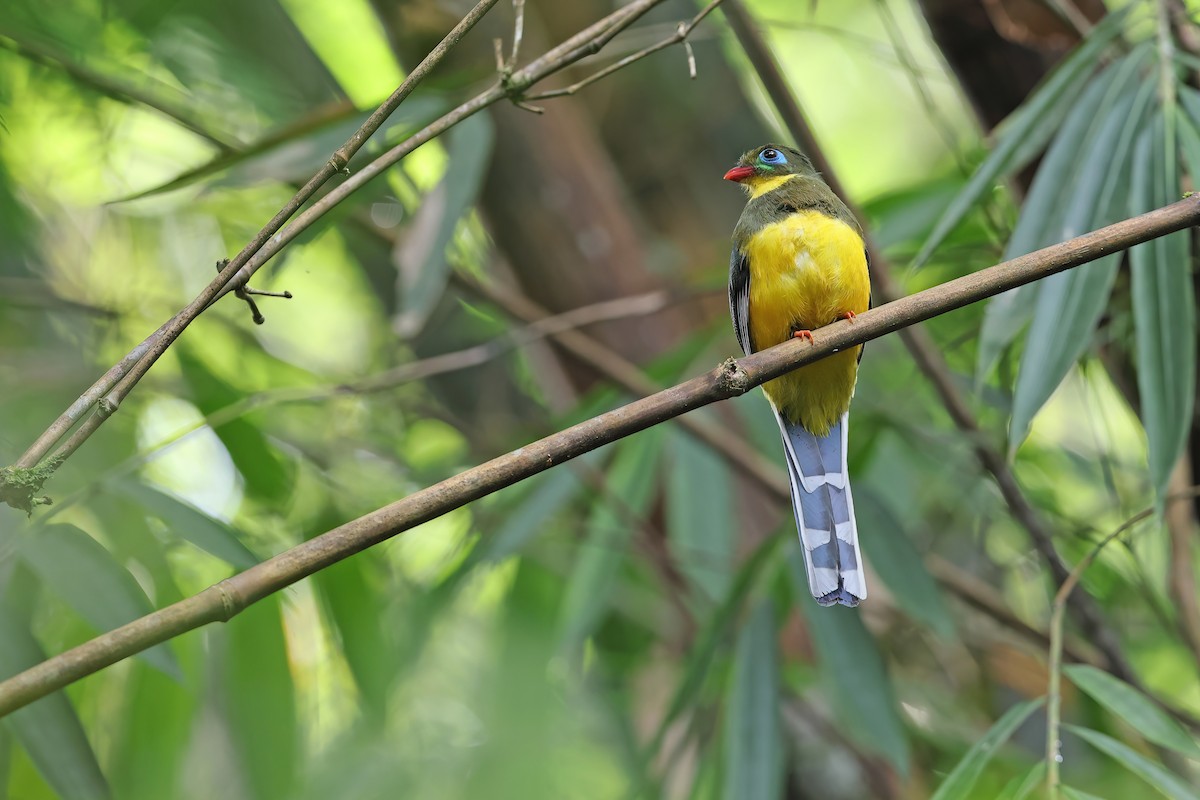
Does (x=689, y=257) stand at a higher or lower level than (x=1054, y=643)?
higher

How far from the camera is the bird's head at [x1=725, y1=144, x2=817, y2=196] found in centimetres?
356

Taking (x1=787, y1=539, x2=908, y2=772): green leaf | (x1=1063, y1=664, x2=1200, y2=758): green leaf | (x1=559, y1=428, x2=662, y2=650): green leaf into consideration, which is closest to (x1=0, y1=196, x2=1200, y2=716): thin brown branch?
(x1=1063, y1=664, x2=1200, y2=758): green leaf

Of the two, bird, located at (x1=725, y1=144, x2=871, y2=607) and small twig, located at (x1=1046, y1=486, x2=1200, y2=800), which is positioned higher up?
bird, located at (x1=725, y1=144, x2=871, y2=607)

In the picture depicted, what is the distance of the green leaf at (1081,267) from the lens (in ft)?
9.18

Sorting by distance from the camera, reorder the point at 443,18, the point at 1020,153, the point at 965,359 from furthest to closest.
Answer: the point at 965,359, the point at 443,18, the point at 1020,153

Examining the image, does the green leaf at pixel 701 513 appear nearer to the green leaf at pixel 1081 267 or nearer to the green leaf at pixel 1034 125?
the green leaf at pixel 1034 125

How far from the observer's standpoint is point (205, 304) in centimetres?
189

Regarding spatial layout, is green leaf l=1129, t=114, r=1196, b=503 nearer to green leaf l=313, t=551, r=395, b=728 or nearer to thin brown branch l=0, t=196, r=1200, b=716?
thin brown branch l=0, t=196, r=1200, b=716

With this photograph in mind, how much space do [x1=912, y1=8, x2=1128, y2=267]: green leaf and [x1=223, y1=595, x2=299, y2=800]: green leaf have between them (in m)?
2.11

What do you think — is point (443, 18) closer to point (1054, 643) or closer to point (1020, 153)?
point (1020, 153)

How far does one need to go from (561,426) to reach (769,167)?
1201mm

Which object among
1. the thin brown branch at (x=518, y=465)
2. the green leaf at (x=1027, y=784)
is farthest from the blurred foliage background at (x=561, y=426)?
the thin brown branch at (x=518, y=465)

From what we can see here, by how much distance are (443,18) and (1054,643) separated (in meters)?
3.10

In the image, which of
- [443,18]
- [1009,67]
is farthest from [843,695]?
[443,18]
